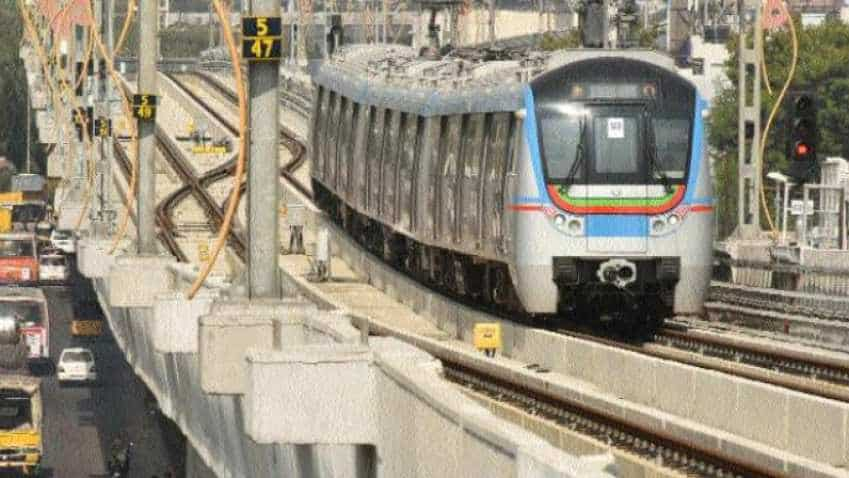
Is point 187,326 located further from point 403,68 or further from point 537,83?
point 403,68

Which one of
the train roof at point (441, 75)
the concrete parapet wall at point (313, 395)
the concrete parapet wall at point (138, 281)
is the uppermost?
the train roof at point (441, 75)

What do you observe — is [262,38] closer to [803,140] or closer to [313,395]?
[313,395]

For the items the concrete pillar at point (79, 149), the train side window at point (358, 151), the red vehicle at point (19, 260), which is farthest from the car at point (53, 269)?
the train side window at point (358, 151)

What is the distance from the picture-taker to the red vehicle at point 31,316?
102 meters

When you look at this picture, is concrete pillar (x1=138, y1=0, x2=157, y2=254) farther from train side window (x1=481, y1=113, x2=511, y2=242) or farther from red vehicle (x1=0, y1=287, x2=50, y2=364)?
red vehicle (x1=0, y1=287, x2=50, y2=364)

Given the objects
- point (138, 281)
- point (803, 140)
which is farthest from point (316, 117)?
point (803, 140)

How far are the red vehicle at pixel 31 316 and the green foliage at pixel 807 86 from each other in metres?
27.9

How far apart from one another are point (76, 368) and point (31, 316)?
400cm

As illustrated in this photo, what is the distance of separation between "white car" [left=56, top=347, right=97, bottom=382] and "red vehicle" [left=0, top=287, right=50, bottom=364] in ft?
5.26

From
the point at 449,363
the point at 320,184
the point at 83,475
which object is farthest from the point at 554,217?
the point at 83,475

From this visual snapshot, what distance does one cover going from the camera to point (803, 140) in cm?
3734

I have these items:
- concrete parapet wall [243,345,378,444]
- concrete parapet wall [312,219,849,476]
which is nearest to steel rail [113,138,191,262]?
concrete parapet wall [312,219,849,476]

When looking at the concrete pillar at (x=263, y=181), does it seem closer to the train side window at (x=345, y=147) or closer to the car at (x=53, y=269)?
the train side window at (x=345, y=147)

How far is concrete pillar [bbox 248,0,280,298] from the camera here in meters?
26.8
